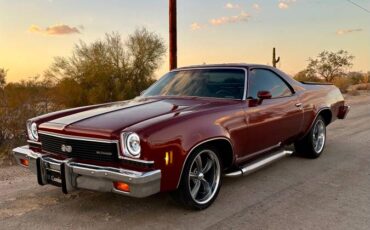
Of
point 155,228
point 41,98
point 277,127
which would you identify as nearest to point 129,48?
point 41,98

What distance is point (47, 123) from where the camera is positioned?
435cm

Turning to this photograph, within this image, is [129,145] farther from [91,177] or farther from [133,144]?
[91,177]

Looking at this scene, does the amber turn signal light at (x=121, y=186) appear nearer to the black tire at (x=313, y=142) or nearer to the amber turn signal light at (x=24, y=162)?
the amber turn signal light at (x=24, y=162)

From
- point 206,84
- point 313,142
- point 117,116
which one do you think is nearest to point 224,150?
point 206,84

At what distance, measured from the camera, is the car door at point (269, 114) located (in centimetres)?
496

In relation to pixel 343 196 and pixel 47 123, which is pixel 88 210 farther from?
pixel 343 196

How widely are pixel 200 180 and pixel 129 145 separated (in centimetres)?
108

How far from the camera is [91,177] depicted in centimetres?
376

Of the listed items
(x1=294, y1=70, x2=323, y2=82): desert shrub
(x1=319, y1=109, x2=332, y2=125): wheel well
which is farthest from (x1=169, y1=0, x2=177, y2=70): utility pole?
(x1=294, y1=70, x2=323, y2=82): desert shrub

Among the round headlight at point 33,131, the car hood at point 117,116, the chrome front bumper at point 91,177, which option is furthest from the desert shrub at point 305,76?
the chrome front bumper at point 91,177

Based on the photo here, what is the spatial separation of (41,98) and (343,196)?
6803 mm

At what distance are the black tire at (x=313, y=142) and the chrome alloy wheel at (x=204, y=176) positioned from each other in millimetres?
2445

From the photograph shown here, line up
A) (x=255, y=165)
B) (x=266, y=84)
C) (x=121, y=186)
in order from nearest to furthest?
(x=121, y=186) < (x=255, y=165) < (x=266, y=84)

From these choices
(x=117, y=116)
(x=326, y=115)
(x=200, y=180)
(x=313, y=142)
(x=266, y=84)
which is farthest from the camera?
(x=326, y=115)
